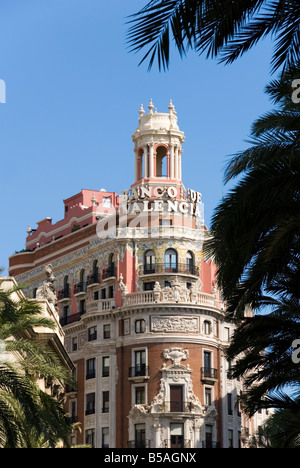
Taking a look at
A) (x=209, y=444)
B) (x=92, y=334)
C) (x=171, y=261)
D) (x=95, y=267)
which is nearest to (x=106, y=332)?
(x=92, y=334)

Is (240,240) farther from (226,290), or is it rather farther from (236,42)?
(236,42)

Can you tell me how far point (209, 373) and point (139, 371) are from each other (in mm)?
5727

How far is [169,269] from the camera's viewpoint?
8938 cm

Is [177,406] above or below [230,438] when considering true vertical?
above

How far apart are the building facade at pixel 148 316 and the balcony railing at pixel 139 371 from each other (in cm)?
8

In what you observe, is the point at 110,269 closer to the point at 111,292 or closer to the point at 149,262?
the point at 111,292

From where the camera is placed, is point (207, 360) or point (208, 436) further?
point (207, 360)

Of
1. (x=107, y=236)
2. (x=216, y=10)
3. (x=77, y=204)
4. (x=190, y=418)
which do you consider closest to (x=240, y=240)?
(x=216, y=10)

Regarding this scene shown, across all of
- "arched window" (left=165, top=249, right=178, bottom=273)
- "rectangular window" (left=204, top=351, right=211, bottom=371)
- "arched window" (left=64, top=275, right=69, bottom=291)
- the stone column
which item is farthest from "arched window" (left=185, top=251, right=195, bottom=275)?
"arched window" (left=64, top=275, right=69, bottom=291)

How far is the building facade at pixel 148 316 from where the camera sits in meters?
85.9

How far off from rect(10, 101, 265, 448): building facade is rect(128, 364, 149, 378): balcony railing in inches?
3.2

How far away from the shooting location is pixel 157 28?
13.9 m

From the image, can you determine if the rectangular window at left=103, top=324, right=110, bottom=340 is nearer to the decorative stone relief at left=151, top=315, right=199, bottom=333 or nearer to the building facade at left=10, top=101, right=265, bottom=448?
the building facade at left=10, top=101, right=265, bottom=448

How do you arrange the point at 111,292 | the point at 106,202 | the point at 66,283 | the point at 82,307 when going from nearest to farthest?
the point at 111,292
the point at 82,307
the point at 106,202
the point at 66,283
